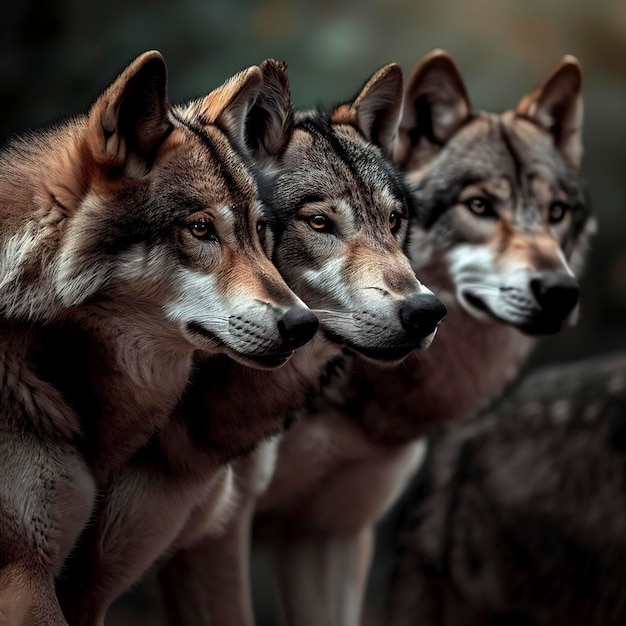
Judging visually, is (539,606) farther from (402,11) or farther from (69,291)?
(402,11)

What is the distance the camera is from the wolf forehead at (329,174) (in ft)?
7.91

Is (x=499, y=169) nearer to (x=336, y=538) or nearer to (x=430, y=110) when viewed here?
(x=430, y=110)

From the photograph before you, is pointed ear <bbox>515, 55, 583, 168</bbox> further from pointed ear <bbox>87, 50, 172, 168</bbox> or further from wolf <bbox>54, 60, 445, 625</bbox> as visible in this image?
pointed ear <bbox>87, 50, 172, 168</bbox>

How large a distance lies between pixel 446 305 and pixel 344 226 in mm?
1109

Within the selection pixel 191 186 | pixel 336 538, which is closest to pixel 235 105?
pixel 191 186

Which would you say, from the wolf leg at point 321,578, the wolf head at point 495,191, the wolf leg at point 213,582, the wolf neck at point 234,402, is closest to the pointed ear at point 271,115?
the wolf neck at point 234,402

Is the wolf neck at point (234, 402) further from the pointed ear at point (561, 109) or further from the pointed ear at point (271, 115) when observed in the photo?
the pointed ear at point (561, 109)

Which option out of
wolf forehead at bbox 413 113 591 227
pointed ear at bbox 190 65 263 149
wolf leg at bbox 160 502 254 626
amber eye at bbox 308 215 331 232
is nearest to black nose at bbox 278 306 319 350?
amber eye at bbox 308 215 331 232

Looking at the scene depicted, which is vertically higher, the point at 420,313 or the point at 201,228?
the point at 201,228

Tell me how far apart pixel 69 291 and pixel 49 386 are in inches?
10.0

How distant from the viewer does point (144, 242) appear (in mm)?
2055

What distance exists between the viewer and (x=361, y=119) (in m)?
2.67

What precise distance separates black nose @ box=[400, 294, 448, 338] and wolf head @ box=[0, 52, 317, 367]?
0.26 metres

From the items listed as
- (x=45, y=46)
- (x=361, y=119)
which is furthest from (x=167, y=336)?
(x=45, y=46)
